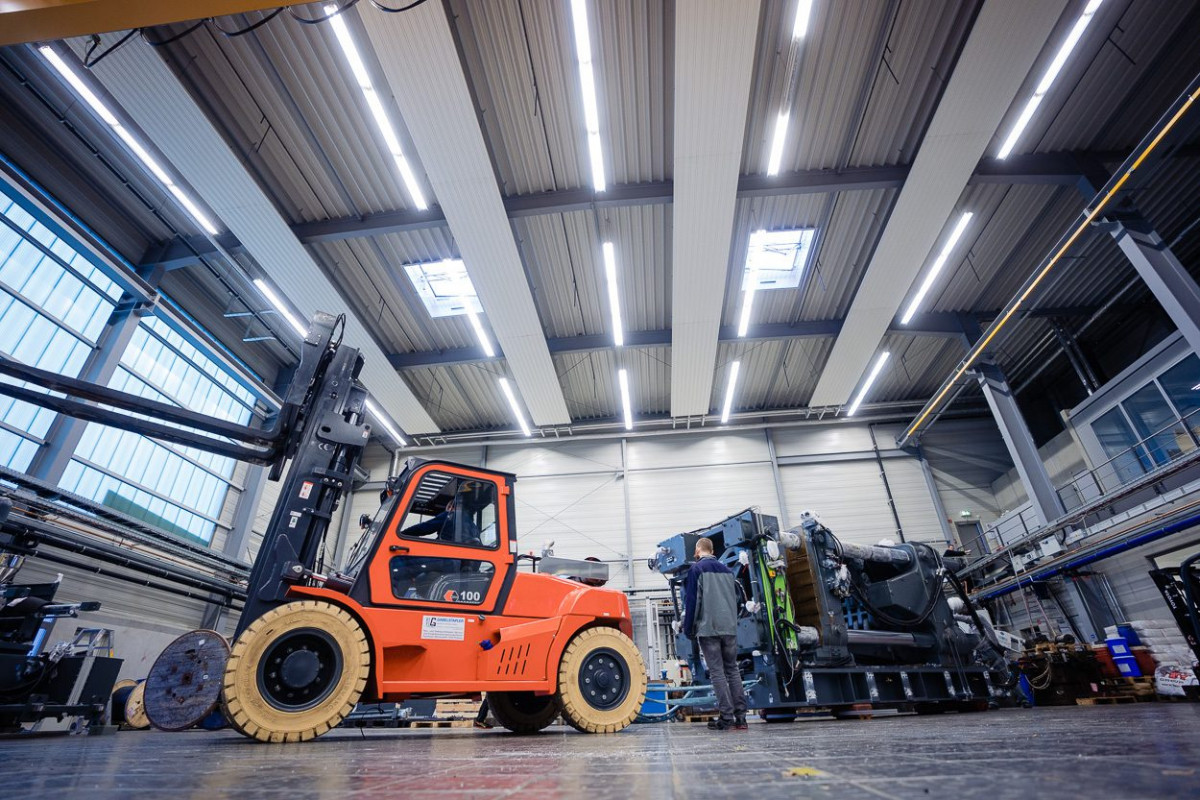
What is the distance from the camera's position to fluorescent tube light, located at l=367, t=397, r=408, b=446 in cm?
1585

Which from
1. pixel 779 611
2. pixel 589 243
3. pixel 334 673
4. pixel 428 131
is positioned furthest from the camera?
pixel 589 243

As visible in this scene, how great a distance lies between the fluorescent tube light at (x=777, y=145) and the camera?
31.4ft

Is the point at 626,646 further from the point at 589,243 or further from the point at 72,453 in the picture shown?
the point at 72,453

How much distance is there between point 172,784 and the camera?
1.72 metres

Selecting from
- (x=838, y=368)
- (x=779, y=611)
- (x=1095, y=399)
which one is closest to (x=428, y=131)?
(x=779, y=611)

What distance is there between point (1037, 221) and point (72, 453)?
67.8ft

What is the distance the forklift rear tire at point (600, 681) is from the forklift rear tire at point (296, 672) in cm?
186

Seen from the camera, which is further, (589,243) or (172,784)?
(589,243)

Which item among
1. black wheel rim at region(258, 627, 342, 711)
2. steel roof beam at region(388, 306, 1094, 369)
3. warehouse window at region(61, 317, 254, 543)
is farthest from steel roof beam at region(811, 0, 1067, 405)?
warehouse window at region(61, 317, 254, 543)

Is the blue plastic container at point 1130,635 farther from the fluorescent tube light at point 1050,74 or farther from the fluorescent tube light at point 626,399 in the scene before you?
the fluorescent tube light at point 626,399

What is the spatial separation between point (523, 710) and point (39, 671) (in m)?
6.11

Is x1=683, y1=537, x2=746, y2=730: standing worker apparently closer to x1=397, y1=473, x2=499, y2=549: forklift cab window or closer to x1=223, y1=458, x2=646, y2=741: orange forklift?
x1=223, y1=458, x2=646, y2=741: orange forklift

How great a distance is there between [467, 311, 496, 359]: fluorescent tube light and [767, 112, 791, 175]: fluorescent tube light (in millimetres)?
7422

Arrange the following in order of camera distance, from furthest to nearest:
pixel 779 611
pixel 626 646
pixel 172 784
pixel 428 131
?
pixel 428 131 < pixel 779 611 < pixel 626 646 < pixel 172 784
